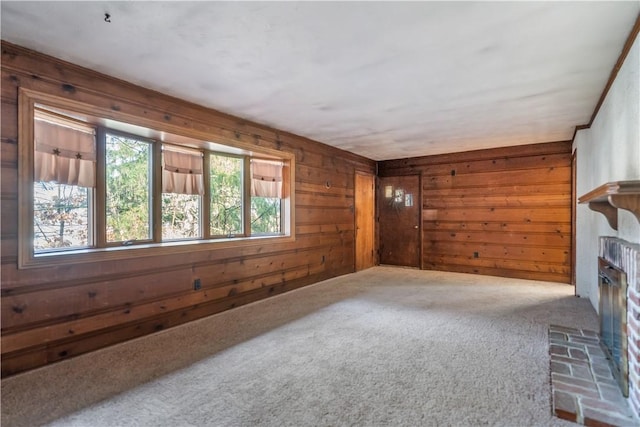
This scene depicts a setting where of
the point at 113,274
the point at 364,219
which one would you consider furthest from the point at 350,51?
the point at 364,219

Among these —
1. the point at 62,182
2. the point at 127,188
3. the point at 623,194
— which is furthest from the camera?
the point at 127,188

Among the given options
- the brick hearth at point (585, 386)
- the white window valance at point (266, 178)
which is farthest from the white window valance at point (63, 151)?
the brick hearth at point (585, 386)

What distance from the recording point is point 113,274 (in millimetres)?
2836

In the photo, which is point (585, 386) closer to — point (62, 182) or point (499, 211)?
point (62, 182)

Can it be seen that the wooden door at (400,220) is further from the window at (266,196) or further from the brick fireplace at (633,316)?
the brick fireplace at (633,316)

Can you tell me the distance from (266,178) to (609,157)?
3741 mm

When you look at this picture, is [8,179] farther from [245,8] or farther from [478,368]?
[478,368]

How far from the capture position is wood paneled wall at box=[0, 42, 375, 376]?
7.49 ft

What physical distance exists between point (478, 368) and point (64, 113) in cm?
374

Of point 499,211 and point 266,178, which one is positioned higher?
point 266,178

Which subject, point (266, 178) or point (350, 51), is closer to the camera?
point (350, 51)

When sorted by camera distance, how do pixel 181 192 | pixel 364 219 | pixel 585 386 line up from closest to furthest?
pixel 585 386 < pixel 181 192 < pixel 364 219

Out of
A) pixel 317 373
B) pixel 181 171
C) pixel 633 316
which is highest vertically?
pixel 181 171

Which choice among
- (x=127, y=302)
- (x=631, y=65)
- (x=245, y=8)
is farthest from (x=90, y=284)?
(x=631, y=65)
